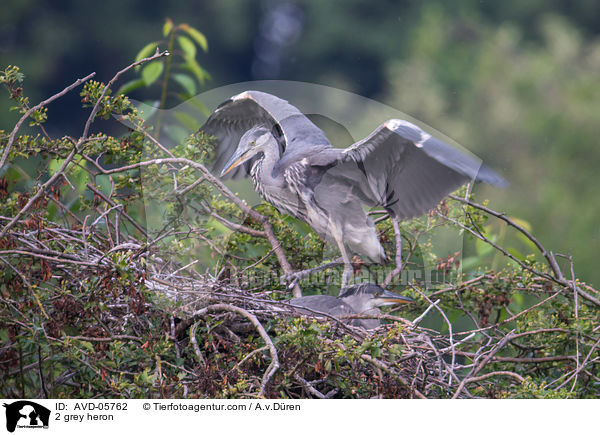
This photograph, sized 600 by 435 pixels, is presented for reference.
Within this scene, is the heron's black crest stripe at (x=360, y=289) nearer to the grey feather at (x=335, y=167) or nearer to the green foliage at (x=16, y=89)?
the grey feather at (x=335, y=167)

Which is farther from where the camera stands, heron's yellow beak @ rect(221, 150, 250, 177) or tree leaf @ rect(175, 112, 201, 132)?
tree leaf @ rect(175, 112, 201, 132)

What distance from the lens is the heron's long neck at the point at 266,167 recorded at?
1655 millimetres

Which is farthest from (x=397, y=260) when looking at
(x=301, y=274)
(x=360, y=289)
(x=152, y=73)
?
(x=152, y=73)

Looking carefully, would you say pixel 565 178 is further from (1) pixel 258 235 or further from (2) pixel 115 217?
(2) pixel 115 217

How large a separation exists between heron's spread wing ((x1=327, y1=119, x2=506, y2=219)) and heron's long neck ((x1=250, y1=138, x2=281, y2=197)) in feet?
0.54

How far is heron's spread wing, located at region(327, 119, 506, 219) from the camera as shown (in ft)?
4.57

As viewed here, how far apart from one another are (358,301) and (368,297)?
0.03 m

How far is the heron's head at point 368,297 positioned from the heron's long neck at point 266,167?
12.7 inches

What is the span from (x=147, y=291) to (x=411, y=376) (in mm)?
584

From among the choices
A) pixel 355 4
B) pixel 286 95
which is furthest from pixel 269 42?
pixel 286 95

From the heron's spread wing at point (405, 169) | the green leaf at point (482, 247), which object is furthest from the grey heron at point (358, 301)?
the green leaf at point (482, 247)
